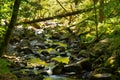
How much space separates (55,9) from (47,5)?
3.45 ft

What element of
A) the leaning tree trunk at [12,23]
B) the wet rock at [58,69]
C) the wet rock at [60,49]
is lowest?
the wet rock at [58,69]

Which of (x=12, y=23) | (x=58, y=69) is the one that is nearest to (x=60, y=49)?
(x=58, y=69)

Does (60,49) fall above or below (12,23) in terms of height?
above

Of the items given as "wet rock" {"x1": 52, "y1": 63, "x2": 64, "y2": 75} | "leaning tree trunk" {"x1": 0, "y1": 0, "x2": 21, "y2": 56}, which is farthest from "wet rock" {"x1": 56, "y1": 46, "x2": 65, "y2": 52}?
"leaning tree trunk" {"x1": 0, "y1": 0, "x2": 21, "y2": 56}

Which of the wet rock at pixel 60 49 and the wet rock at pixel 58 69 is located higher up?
the wet rock at pixel 60 49

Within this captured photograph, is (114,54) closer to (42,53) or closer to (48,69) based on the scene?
(48,69)

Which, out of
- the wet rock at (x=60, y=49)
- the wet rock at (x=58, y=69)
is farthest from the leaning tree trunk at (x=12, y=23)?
the wet rock at (x=60, y=49)

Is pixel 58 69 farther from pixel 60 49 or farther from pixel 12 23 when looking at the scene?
pixel 60 49

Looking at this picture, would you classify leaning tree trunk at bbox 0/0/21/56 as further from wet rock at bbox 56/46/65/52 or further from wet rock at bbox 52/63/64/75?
wet rock at bbox 56/46/65/52

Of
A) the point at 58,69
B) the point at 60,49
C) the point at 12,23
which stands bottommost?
the point at 58,69

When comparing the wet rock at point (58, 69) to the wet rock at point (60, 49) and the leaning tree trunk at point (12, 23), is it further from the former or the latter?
the wet rock at point (60, 49)

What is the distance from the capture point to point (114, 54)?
12.1 metres

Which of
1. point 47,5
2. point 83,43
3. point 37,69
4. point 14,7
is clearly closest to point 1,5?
point 14,7

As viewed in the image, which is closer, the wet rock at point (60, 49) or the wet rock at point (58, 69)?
the wet rock at point (58, 69)
